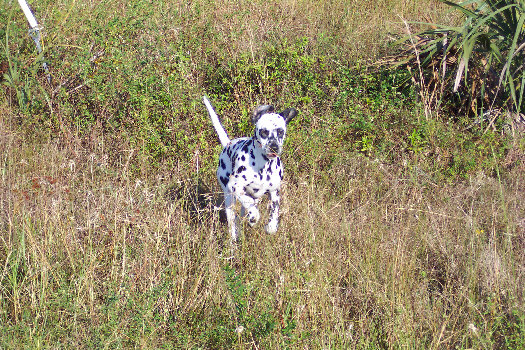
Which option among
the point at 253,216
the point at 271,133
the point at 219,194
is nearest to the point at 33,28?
the point at 219,194

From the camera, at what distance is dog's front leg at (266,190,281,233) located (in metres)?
4.55

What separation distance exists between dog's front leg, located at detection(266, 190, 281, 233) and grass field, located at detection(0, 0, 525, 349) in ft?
0.19

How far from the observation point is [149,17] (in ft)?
24.4

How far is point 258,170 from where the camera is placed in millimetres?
4734

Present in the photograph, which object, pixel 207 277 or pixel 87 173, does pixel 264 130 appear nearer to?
pixel 207 277

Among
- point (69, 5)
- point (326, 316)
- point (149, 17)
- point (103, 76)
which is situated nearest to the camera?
point (326, 316)

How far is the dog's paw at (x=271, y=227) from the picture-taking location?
4.54 metres

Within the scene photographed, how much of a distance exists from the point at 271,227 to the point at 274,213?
133 millimetres

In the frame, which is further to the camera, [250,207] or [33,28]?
[33,28]

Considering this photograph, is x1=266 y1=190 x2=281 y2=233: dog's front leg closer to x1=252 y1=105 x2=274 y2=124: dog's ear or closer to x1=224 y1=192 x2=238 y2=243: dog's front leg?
x1=224 y1=192 x2=238 y2=243: dog's front leg

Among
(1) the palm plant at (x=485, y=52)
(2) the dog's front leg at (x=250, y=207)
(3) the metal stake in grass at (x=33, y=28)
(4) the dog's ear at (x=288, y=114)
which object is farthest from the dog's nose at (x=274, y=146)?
(3) the metal stake in grass at (x=33, y=28)

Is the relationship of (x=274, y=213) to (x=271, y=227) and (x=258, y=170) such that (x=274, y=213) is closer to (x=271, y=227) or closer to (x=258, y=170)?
(x=271, y=227)

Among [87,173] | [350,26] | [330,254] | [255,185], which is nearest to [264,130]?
[255,185]

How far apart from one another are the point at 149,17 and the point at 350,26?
264 cm
